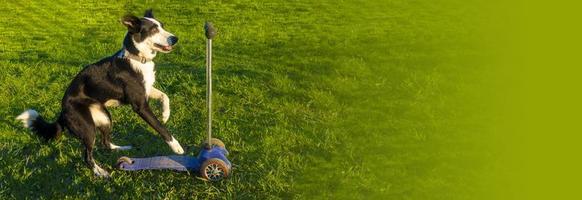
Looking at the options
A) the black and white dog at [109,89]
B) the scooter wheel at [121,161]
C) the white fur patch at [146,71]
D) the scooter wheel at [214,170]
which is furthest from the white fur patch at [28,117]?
the scooter wheel at [214,170]

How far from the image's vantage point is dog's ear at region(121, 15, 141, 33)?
484 centimetres

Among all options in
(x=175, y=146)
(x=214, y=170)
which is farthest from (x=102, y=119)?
(x=214, y=170)

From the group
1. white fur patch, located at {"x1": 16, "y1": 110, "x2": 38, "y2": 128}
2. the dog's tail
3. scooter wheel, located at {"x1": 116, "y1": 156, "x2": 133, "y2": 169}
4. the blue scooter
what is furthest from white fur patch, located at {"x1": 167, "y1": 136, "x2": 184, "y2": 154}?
white fur patch, located at {"x1": 16, "y1": 110, "x2": 38, "y2": 128}

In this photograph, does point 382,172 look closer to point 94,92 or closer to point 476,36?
point 94,92

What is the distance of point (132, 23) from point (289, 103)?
2494mm

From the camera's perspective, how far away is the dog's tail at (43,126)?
16.7 feet

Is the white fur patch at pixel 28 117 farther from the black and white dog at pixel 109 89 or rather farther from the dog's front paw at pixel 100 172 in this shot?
the dog's front paw at pixel 100 172

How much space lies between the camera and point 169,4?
40.0ft

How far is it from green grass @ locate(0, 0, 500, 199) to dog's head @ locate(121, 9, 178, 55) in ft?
4.03

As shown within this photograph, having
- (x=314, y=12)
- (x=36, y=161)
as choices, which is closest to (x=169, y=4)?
(x=314, y=12)

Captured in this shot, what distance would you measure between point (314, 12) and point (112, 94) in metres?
6.75

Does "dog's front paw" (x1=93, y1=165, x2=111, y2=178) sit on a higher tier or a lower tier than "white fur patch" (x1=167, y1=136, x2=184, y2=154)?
lower

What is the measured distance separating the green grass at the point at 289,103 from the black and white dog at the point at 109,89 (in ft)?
1.58

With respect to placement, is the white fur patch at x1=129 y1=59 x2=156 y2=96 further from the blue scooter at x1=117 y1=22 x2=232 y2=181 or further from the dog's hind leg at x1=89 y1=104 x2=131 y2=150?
the blue scooter at x1=117 y1=22 x2=232 y2=181
